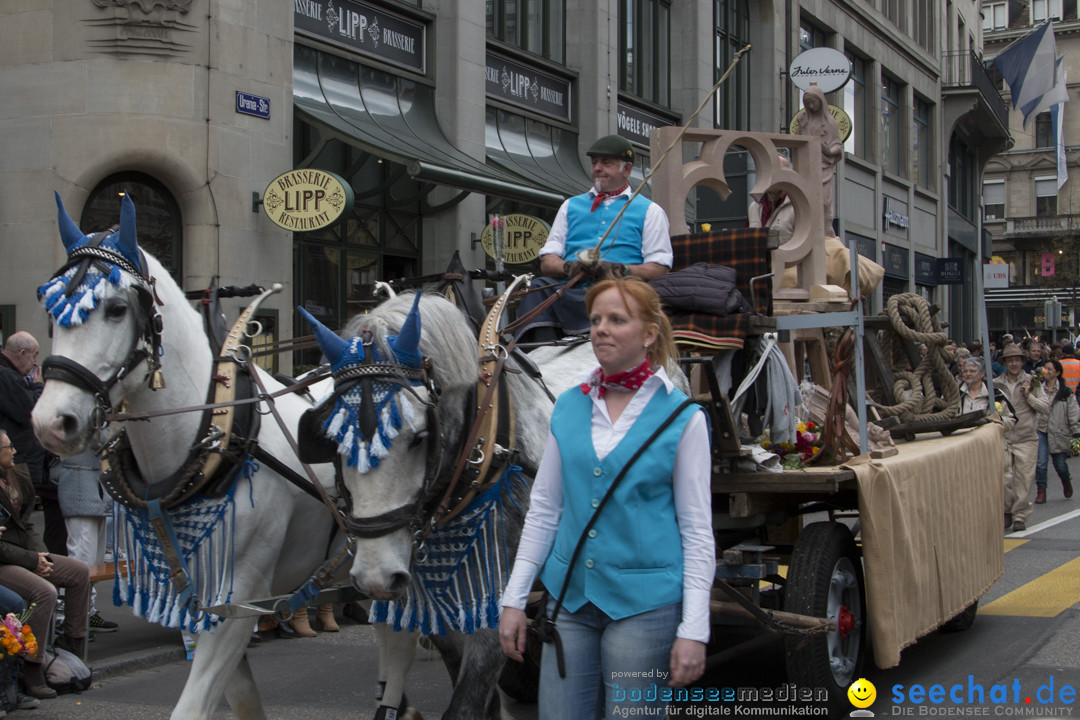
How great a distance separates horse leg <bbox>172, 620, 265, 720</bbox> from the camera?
3.87m

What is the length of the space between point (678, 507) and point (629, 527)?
153 millimetres

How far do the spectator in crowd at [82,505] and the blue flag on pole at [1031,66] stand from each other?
77.8 feet

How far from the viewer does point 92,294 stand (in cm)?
387

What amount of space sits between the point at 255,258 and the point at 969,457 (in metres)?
8.74

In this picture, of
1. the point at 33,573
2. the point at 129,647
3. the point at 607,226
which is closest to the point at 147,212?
the point at 129,647

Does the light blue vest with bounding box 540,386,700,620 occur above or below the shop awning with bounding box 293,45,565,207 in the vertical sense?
below

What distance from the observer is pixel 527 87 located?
18.8m

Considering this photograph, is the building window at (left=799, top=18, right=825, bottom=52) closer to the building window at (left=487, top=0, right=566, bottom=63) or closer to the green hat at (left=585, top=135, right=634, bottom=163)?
the building window at (left=487, top=0, right=566, bottom=63)

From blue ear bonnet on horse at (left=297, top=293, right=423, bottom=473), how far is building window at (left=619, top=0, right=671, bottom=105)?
18635mm

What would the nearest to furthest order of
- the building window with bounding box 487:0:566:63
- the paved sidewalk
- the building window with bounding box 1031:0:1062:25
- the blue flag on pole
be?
1. the paved sidewalk
2. the building window with bounding box 487:0:566:63
3. the blue flag on pole
4. the building window with bounding box 1031:0:1062:25

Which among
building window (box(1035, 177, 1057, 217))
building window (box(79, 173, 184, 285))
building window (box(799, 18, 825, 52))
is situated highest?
building window (box(1035, 177, 1057, 217))

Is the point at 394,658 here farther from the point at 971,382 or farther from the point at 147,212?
the point at 147,212

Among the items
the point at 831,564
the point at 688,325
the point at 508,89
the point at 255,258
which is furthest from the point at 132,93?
the point at 831,564

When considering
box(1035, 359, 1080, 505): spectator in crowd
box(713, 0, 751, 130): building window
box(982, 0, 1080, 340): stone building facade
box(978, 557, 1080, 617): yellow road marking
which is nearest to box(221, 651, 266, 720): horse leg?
box(978, 557, 1080, 617): yellow road marking
